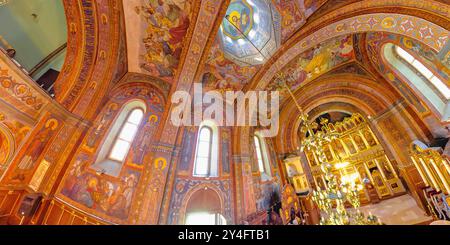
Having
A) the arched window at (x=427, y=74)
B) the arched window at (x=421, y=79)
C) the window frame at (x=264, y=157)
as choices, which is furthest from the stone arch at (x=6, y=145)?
the arched window at (x=427, y=74)

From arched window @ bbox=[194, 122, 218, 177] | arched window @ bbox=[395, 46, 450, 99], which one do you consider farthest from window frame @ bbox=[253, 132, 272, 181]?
arched window @ bbox=[395, 46, 450, 99]

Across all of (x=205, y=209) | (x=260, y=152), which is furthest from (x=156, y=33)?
(x=260, y=152)

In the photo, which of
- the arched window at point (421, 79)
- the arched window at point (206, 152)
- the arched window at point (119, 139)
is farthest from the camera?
the arched window at point (206, 152)

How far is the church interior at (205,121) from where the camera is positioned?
4.58 m

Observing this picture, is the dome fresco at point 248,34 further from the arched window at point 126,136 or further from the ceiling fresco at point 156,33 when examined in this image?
the arched window at point 126,136

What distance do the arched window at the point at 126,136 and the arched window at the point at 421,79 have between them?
11.8 metres

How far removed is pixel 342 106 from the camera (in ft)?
37.7

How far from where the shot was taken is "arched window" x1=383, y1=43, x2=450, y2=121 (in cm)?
659

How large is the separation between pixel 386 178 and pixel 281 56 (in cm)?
985

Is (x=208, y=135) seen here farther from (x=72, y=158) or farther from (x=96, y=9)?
(x=96, y=9)

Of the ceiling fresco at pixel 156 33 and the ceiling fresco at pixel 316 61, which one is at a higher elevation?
the ceiling fresco at pixel 316 61

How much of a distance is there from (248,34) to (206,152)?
20.6 ft
